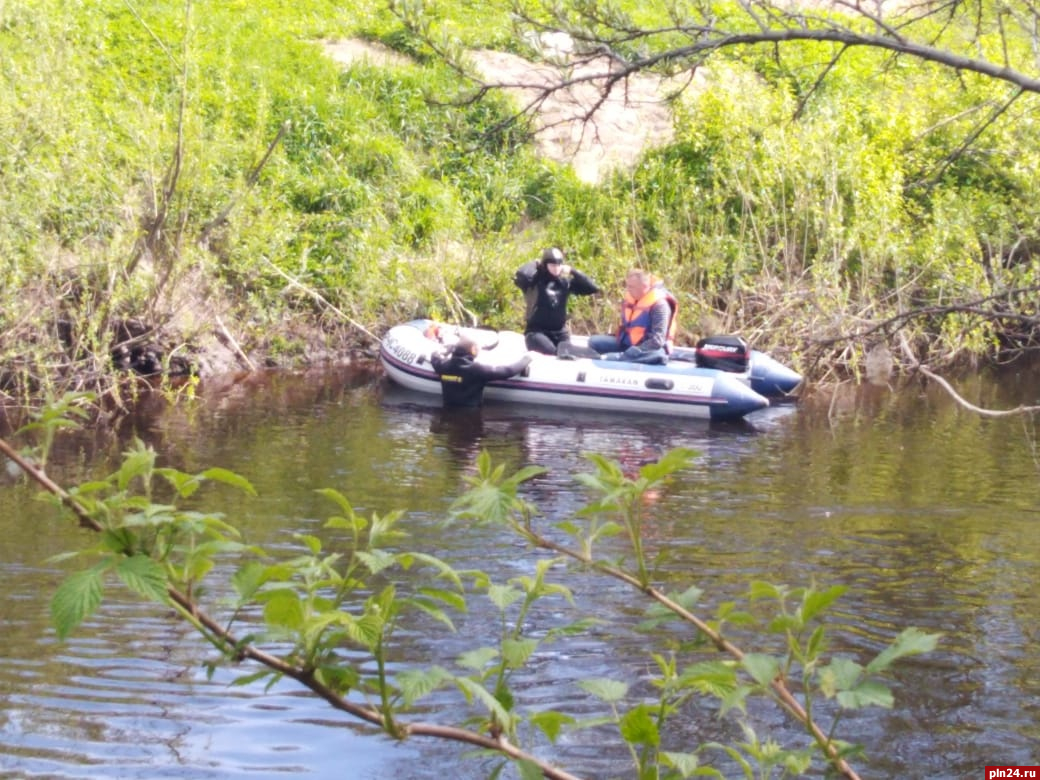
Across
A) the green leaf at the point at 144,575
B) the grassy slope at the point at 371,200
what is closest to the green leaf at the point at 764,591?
the green leaf at the point at 144,575

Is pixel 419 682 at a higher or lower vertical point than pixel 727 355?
lower

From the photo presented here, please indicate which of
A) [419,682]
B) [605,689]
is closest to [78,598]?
[419,682]

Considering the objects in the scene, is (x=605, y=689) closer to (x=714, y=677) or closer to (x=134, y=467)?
(x=714, y=677)

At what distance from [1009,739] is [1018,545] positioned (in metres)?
2.76

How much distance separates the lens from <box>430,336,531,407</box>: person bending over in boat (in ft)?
37.2

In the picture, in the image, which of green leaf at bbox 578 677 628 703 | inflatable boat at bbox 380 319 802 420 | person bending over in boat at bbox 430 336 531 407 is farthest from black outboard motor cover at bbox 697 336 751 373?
green leaf at bbox 578 677 628 703

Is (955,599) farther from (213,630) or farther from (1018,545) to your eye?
(213,630)

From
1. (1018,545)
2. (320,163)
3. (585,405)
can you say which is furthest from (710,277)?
(1018,545)

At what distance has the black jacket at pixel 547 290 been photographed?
39.4ft

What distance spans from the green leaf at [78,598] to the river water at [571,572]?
57 cm

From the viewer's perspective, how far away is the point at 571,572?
5918 mm

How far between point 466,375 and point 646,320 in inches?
65.1

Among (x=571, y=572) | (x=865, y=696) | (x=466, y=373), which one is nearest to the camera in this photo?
(x=865, y=696)

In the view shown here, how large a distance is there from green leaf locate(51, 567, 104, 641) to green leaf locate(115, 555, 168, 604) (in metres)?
0.04
